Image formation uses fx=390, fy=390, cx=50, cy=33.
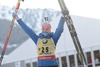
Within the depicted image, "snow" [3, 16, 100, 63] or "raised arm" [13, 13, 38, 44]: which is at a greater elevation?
"snow" [3, 16, 100, 63]

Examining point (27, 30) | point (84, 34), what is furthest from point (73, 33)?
point (84, 34)

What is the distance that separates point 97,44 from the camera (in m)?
18.3

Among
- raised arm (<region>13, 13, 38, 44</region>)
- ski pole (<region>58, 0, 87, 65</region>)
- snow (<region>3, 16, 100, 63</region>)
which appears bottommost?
ski pole (<region>58, 0, 87, 65</region>)

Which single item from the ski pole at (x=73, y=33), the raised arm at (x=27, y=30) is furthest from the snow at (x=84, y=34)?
the ski pole at (x=73, y=33)

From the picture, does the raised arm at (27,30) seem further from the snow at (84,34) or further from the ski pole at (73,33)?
the snow at (84,34)

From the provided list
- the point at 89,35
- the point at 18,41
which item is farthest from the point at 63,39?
the point at 18,41

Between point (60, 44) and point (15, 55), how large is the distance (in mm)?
5285

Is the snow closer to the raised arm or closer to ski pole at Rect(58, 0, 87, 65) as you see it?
the raised arm

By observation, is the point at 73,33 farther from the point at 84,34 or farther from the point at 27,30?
the point at 84,34

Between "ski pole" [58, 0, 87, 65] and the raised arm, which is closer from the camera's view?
"ski pole" [58, 0, 87, 65]

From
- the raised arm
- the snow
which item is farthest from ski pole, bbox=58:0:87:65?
the snow

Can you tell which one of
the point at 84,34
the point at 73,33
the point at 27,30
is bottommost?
the point at 73,33

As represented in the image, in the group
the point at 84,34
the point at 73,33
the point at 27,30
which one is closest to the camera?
the point at 73,33

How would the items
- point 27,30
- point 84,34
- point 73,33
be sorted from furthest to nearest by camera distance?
1. point 84,34
2. point 27,30
3. point 73,33
